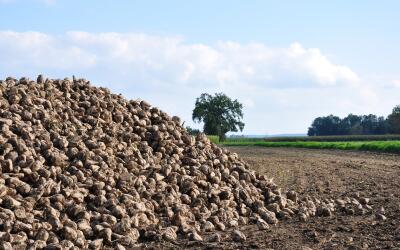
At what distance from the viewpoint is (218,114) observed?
68.9 metres

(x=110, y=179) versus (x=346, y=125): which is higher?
(x=346, y=125)

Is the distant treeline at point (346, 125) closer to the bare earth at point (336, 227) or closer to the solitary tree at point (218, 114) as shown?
the solitary tree at point (218, 114)

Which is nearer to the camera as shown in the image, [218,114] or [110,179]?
[110,179]

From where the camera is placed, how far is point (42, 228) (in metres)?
6.88

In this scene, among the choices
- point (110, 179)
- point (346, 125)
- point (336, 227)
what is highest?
point (346, 125)

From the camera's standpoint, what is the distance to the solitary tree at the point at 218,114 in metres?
66.8

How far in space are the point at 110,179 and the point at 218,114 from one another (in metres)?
60.8

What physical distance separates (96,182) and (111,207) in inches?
24.2

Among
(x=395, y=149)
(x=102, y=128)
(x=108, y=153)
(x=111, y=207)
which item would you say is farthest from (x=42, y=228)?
(x=395, y=149)

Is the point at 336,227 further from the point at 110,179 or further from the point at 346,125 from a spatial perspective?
the point at 346,125

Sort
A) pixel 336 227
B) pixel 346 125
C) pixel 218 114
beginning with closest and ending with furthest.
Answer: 1. pixel 336 227
2. pixel 218 114
3. pixel 346 125

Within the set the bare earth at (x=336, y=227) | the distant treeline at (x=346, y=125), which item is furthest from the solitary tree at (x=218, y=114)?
the bare earth at (x=336, y=227)

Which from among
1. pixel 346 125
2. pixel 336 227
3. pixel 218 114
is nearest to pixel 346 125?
pixel 346 125

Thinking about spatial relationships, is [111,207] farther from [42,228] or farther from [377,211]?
[377,211]
